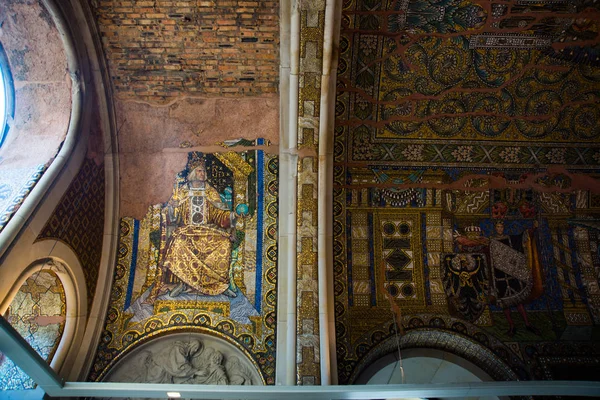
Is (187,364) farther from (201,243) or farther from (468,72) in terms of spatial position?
(468,72)

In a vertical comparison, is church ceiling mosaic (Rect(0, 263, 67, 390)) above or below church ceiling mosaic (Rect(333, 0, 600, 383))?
below

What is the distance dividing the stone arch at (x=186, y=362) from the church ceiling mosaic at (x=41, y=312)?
0.73m

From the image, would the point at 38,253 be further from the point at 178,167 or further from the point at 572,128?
the point at 572,128

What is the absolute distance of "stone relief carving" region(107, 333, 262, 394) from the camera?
4.84 metres

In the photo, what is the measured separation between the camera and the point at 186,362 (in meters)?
4.86

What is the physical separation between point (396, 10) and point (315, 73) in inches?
44.5

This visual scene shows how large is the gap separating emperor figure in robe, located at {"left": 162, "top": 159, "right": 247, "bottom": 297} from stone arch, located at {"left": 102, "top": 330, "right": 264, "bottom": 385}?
1.97ft

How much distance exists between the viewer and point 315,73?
15.5ft

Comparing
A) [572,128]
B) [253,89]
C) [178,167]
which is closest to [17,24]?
[178,167]

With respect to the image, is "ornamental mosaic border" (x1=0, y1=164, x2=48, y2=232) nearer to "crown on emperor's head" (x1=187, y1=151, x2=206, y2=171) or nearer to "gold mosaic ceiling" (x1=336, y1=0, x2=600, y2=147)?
"crown on emperor's head" (x1=187, y1=151, x2=206, y2=171)

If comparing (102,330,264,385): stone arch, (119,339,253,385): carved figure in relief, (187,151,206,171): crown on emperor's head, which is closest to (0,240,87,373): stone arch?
(102,330,264,385): stone arch

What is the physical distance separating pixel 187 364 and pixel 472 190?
4.06 m

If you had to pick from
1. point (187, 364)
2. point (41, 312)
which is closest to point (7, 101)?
point (41, 312)

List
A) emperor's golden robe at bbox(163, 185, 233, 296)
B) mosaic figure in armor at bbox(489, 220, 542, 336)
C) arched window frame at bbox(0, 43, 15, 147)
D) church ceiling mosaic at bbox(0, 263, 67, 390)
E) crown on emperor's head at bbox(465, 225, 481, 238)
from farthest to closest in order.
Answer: crown on emperor's head at bbox(465, 225, 481, 238) → mosaic figure in armor at bbox(489, 220, 542, 336) → emperor's golden robe at bbox(163, 185, 233, 296) → arched window frame at bbox(0, 43, 15, 147) → church ceiling mosaic at bbox(0, 263, 67, 390)
